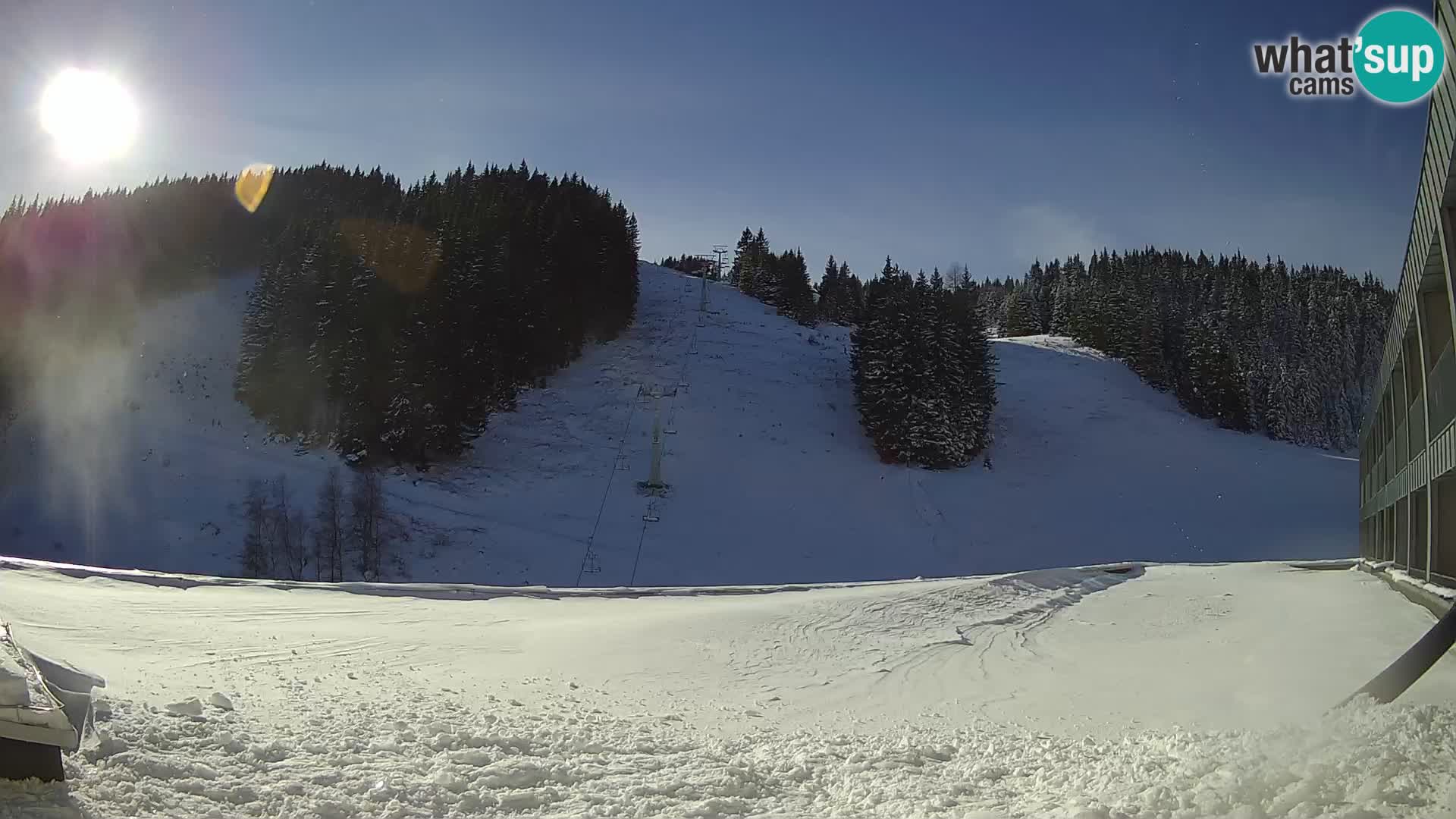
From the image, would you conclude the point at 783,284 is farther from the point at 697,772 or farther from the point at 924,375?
Result: the point at 697,772

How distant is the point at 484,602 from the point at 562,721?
9.51m

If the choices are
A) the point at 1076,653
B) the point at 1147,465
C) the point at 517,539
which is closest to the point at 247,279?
the point at 517,539

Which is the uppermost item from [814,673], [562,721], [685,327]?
[685,327]

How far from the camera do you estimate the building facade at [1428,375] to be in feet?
23.4

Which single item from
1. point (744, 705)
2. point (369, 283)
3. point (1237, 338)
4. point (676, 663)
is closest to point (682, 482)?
point (369, 283)

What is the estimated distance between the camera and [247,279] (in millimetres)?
58562

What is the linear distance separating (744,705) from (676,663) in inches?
82.6

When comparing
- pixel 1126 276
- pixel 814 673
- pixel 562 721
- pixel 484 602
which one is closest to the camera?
pixel 562 721

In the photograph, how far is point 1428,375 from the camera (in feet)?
31.6

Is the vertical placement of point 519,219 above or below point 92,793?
above

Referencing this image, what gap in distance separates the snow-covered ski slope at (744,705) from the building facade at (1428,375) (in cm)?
91

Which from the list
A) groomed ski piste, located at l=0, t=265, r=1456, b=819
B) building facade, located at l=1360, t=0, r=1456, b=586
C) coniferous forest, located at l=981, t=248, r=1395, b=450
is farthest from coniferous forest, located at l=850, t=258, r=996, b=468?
building facade, located at l=1360, t=0, r=1456, b=586

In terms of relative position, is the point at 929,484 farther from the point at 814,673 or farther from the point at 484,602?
the point at 814,673

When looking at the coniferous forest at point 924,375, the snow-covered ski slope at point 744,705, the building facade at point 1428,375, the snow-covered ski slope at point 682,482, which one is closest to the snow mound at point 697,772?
the snow-covered ski slope at point 744,705
